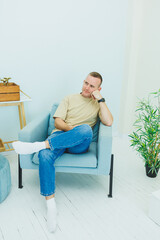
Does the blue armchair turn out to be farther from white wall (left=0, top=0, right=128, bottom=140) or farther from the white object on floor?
white wall (left=0, top=0, right=128, bottom=140)

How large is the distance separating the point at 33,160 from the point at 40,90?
3.62ft

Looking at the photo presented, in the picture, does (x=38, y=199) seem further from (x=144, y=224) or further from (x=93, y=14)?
(x=93, y=14)

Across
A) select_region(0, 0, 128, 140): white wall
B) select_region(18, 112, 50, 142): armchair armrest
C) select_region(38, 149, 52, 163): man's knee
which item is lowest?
select_region(38, 149, 52, 163): man's knee

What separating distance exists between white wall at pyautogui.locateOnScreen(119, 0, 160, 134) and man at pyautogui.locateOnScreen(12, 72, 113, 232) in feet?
3.58

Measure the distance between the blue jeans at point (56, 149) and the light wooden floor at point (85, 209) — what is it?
0.25 m

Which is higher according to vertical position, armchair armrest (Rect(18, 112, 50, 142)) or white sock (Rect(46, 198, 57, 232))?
armchair armrest (Rect(18, 112, 50, 142))

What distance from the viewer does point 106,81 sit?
10.5ft

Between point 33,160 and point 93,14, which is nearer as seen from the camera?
point 33,160

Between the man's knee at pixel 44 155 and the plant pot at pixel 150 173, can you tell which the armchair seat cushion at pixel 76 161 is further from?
the plant pot at pixel 150 173

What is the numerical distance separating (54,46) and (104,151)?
149 cm

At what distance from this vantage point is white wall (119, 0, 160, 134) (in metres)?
2.86

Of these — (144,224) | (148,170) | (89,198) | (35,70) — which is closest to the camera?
(144,224)

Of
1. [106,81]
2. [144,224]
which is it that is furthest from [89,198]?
[106,81]

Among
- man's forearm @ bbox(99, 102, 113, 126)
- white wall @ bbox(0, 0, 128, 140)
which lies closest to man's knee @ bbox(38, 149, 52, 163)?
man's forearm @ bbox(99, 102, 113, 126)
